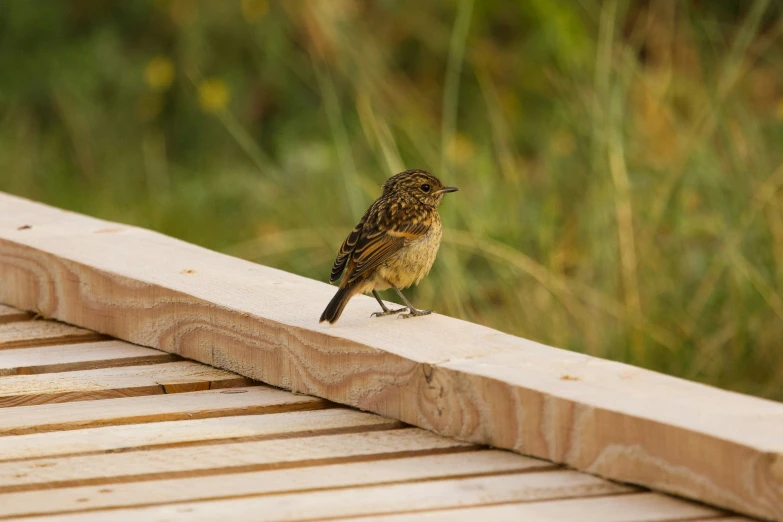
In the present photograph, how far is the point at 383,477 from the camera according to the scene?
2973 mm

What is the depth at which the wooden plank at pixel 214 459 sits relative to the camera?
2955 millimetres

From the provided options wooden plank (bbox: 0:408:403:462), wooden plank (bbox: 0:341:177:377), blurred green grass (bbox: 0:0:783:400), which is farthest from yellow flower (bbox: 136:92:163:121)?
wooden plank (bbox: 0:408:403:462)

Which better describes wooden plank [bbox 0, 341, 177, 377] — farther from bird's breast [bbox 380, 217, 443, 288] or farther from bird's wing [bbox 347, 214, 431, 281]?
bird's breast [bbox 380, 217, 443, 288]

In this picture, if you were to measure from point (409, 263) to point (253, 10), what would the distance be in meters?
6.46

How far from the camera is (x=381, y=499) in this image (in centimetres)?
284

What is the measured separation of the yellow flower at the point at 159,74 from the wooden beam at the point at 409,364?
576cm

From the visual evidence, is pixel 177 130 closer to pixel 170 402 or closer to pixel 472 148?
pixel 472 148

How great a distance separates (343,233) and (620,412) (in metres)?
4.29

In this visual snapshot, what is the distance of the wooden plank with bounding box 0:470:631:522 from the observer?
2.74m

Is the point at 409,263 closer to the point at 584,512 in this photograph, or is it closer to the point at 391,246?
the point at 391,246

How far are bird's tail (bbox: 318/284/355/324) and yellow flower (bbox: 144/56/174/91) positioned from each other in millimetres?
6769

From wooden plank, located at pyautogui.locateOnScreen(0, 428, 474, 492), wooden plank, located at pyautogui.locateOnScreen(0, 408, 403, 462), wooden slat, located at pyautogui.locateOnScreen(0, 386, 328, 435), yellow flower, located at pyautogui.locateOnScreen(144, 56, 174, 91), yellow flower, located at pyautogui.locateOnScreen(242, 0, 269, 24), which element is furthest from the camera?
yellow flower, located at pyautogui.locateOnScreen(242, 0, 269, 24)

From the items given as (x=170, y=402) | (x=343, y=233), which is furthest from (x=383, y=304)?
(x=343, y=233)

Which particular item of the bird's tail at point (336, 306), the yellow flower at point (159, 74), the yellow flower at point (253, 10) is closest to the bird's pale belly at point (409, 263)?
the bird's tail at point (336, 306)
